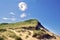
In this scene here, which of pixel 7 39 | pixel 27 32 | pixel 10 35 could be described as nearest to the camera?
pixel 7 39

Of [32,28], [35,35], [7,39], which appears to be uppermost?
[32,28]

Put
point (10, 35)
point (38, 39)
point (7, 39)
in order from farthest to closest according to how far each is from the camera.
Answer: point (38, 39), point (10, 35), point (7, 39)

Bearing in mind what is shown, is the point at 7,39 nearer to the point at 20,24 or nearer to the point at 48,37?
the point at 48,37

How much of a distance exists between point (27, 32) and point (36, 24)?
10555 millimetres

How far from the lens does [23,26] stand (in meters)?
78.1

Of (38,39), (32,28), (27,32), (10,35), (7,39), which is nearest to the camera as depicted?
(7,39)

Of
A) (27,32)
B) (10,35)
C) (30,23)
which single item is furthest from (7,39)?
(30,23)

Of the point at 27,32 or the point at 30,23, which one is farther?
the point at 30,23

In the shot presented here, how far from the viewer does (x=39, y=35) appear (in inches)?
2628

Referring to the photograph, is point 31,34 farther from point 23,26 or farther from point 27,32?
point 23,26

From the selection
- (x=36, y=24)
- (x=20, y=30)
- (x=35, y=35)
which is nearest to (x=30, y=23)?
(x=36, y=24)

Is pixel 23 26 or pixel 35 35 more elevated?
pixel 23 26

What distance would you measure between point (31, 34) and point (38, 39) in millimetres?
4403

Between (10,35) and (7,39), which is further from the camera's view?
(10,35)
